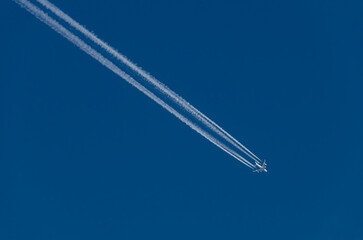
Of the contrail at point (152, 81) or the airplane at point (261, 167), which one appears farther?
the airplane at point (261, 167)

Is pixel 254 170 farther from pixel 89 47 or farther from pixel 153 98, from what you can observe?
pixel 89 47

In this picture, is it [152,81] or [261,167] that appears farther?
[261,167]

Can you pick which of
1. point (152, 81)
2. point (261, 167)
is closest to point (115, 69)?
point (152, 81)

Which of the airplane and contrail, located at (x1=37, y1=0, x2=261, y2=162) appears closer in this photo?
contrail, located at (x1=37, y1=0, x2=261, y2=162)

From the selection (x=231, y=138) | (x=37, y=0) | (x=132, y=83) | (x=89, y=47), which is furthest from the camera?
(x=231, y=138)

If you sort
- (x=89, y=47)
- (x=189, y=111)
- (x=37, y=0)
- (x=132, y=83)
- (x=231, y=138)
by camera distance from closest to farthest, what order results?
1. (x=37, y=0)
2. (x=89, y=47)
3. (x=132, y=83)
4. (x=189, y=111)
5. (x=231, y=138)

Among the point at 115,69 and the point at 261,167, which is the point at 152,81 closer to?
the point at 115,69

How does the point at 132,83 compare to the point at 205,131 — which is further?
the point at 205,131

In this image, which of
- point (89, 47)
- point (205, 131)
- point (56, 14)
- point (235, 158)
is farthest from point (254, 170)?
point (56, 14)
